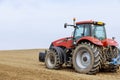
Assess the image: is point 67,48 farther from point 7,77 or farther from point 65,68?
point 7,77

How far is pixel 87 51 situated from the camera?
1455 cm

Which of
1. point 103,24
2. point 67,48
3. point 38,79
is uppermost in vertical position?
point 103,24

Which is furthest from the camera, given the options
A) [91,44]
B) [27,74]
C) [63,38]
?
[63,38]

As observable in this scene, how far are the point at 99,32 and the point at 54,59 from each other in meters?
2.54

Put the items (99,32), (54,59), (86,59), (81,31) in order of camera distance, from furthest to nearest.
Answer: (54,59) < (81,31) < (99,32) < (86,59)

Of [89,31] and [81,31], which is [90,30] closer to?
[89,31]

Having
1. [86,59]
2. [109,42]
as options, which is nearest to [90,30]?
[109,42]

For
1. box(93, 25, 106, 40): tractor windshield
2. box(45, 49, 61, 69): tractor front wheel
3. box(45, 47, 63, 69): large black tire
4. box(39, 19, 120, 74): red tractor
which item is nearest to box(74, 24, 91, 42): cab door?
box(39, 19, 120, 74): red tractor

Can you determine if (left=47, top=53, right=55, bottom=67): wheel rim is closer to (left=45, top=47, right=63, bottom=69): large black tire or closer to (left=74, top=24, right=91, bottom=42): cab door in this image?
(left=45, top=47, right=63, bottom=69): large black tire

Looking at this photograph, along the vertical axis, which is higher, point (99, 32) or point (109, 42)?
point (99, 32)

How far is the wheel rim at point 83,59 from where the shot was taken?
14625 mm

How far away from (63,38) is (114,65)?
124 inches

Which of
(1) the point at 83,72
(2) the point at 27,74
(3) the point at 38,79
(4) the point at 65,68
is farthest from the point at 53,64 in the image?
(3) the point at 38,79

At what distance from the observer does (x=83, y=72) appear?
14562 millimetres
